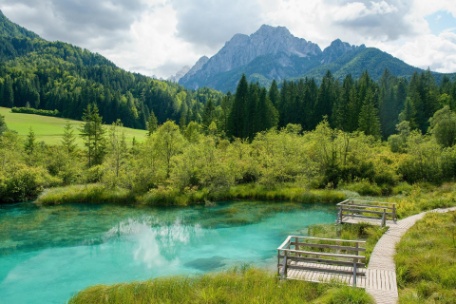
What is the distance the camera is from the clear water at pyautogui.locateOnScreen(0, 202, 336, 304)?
1922 centimetres

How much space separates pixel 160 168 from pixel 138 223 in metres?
13.1

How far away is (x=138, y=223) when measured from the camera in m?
31.6

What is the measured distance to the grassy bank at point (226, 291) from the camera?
12133 millimetres

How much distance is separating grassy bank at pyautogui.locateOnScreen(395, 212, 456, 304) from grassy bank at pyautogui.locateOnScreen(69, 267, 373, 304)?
235cm

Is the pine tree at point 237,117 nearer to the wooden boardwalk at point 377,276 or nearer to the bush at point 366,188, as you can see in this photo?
the bush at point 366,188

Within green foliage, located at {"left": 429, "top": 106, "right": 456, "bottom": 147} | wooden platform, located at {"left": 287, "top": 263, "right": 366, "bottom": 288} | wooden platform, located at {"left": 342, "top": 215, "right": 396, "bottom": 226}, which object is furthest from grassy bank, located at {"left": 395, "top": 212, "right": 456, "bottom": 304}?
green foliage, located at {"left": 429, "top": 106, "right": 456, "bottom": 147}

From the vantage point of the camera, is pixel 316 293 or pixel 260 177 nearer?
pixel 316 293

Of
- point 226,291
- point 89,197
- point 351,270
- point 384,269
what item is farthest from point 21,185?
point 384,269

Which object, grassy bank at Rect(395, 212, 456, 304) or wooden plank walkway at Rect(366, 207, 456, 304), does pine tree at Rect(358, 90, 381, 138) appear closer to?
wooden plank walkway at Rect(366, 207, 456, 304)

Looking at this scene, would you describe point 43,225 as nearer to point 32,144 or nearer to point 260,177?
point 260,177

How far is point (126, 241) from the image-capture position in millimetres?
26188

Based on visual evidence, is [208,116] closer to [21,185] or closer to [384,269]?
[21,185]

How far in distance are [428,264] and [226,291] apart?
8177mm

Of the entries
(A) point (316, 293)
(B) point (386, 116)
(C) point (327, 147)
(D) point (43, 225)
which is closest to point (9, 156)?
(D) point (43, 225)
